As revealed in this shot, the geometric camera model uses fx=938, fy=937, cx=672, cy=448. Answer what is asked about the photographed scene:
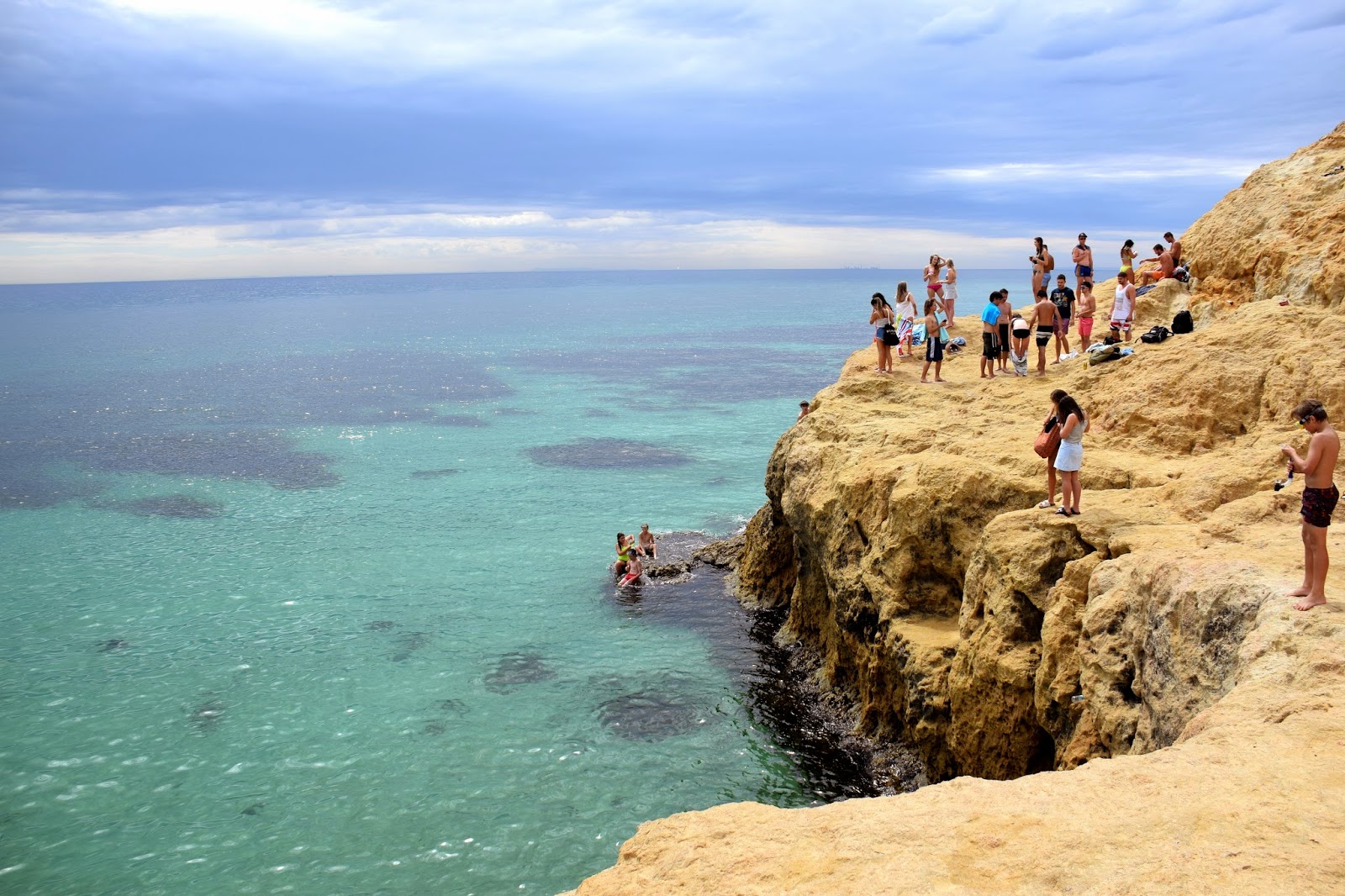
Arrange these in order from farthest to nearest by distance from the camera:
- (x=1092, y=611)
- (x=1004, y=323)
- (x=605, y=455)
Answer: (x=605, y=455), (x=1004, y=323), (x=1092, y=611)

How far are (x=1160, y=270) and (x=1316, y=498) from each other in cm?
1738

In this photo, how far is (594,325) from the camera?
14425cm

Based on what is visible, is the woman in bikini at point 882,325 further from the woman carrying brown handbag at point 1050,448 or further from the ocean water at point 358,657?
the woman carrying brown handbag at point 1050,448

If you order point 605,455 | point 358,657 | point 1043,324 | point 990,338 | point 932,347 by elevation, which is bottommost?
point 358,657

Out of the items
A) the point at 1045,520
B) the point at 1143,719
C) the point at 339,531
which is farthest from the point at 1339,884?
the point at 339,531

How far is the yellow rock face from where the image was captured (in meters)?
6.38

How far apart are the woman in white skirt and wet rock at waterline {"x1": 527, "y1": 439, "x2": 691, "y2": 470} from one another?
29.5m

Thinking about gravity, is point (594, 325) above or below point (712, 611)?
above

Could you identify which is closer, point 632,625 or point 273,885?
point 273,885

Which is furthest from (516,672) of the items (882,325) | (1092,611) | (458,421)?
(458,421)

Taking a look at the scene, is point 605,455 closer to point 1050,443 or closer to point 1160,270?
point 1160,270

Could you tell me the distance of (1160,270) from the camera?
24281 millimetres

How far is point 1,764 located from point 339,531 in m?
15.5

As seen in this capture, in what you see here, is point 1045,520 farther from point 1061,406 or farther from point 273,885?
point 273,885
